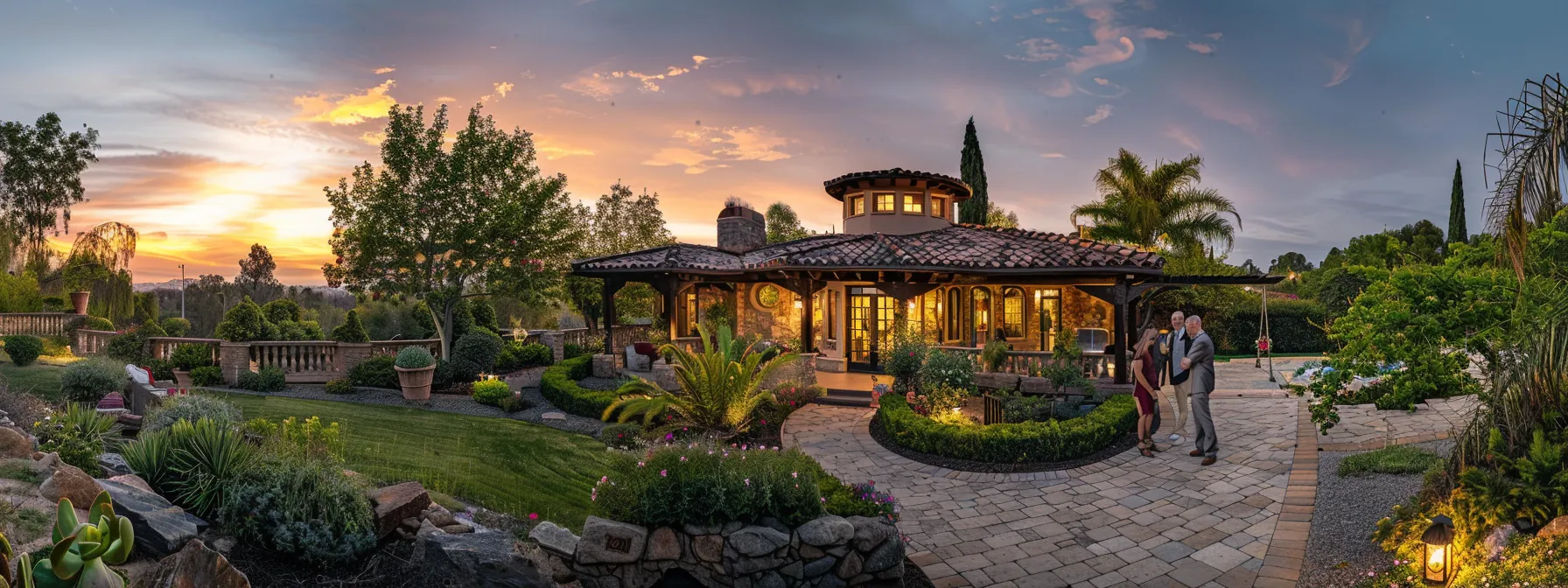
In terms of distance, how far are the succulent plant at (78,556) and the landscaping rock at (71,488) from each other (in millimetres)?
2085

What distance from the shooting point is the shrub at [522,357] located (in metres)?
16.9

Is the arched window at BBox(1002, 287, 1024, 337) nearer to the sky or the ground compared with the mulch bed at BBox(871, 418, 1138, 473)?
nearer to the sky

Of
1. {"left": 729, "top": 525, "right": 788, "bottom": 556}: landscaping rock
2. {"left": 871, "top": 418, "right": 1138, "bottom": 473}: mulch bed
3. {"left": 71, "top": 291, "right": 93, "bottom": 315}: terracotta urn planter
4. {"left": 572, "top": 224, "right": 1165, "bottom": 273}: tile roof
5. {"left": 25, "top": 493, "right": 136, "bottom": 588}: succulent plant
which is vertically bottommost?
{"left": 871, "top": 418, "right": 1138, "bottom": 473}: mulch bed

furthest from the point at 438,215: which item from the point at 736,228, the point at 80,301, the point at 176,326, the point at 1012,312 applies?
the point at 1012,312

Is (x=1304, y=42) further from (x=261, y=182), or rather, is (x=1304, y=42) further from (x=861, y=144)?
(x=261, y=182)

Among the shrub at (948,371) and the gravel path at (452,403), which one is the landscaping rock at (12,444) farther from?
the shrub at (948,371)

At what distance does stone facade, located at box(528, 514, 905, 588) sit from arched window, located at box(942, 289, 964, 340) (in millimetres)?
12884

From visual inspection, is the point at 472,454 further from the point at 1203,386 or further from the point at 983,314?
the point at 983,314

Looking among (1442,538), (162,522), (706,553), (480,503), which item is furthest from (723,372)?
(1442,538)

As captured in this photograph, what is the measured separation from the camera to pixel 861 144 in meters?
17.7

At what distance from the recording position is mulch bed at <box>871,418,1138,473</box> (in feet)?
26.5

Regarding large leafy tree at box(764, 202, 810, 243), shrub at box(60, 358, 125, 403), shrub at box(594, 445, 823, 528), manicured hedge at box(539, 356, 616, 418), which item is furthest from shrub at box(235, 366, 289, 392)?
large leafy tree at box(764, 202, 810, 243)

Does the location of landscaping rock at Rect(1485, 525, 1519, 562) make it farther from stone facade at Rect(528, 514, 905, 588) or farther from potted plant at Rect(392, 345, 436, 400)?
potted plant at Rect(392, 345, 436, 400)

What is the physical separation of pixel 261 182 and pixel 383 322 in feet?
39.6
